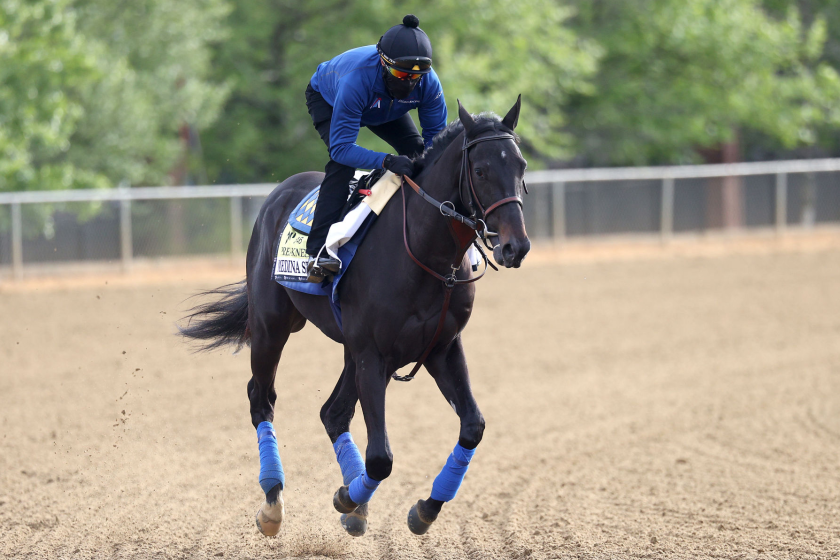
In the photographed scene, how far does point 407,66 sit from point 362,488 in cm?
223

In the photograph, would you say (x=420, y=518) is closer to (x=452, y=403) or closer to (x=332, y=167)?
(x=452, y=403)

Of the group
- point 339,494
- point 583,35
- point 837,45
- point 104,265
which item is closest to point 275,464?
point 339,494

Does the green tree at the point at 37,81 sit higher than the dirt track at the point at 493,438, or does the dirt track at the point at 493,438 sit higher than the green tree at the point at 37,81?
the green tree at the point at 37,81

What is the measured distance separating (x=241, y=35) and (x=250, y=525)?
59.1 ft

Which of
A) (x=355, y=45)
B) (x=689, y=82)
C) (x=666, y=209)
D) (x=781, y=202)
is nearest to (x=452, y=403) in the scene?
(x=355, y=45)

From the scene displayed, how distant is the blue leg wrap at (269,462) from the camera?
17.3 feet

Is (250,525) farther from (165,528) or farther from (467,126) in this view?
(467,126)

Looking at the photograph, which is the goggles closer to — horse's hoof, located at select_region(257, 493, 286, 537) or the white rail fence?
horse's hoof, located at select_region(257, 493, 286, 537)

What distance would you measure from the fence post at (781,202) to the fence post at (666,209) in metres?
2.72

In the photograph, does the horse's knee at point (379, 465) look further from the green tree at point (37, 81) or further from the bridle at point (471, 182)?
the green tree at point (37, 81)

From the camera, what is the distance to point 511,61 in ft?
69.5

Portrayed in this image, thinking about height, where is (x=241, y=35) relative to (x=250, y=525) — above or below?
above

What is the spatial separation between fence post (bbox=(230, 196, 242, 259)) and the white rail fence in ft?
0.06

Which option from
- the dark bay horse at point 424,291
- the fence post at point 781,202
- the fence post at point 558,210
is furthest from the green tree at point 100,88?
the dark bay horse at point 424,291
